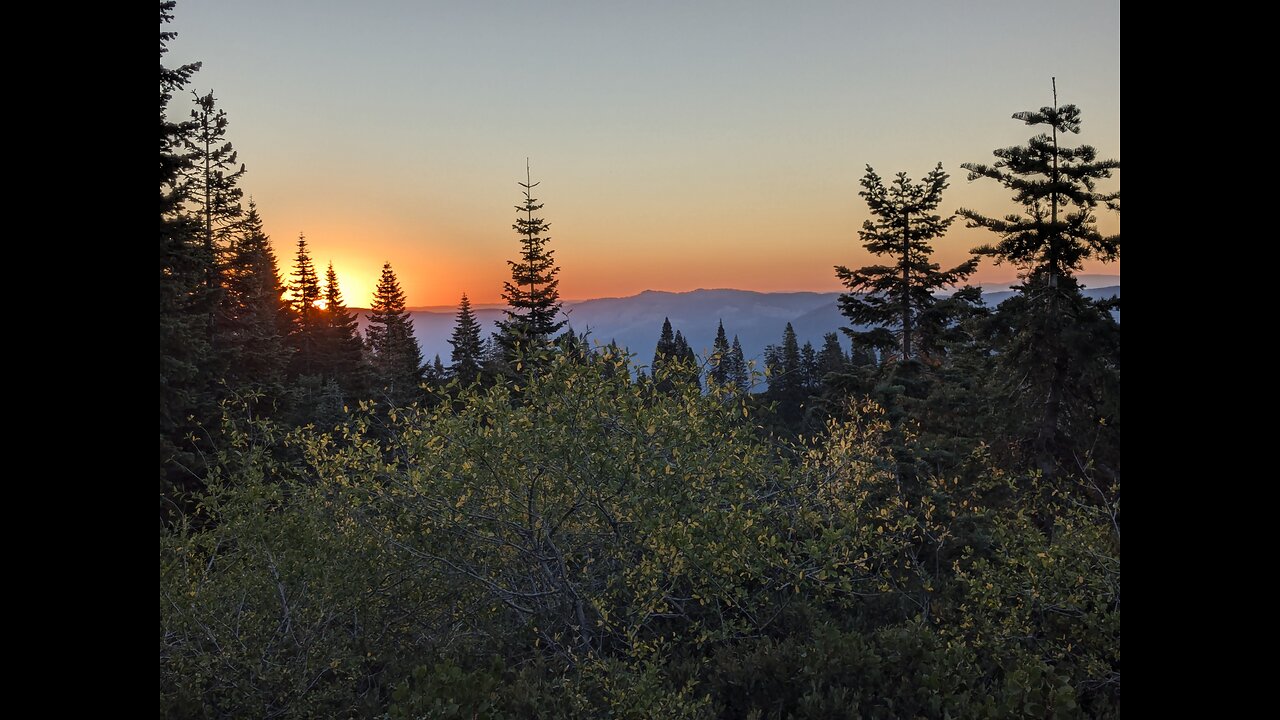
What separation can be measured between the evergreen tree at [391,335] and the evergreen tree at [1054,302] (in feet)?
143

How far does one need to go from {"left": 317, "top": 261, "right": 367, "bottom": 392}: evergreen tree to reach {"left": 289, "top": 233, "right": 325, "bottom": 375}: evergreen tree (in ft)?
1.19

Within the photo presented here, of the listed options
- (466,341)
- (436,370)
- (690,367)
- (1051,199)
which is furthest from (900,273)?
(436,370)

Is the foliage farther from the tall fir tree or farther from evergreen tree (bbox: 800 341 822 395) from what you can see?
evergreen tree (bbox: 800 341 822 395)

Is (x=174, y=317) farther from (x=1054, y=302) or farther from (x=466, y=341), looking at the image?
(x=466, y=341)

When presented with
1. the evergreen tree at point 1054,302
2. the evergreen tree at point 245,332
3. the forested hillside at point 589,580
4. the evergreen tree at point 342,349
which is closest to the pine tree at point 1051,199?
the evergreen tree at point 1054,302

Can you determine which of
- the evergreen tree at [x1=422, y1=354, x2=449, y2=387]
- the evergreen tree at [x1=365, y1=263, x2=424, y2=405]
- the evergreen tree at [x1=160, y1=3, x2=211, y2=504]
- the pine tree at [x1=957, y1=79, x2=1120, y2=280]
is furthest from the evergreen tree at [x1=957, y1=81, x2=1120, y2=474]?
the evergreen tree at [x1=365, y1=263, x2=424, y2=405]

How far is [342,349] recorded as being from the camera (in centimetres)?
5759

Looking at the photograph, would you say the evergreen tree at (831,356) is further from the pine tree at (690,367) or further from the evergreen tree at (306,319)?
the pine tree at (690,367)

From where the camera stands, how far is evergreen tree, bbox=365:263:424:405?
60.8 metres

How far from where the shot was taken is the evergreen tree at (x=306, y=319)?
178 ft

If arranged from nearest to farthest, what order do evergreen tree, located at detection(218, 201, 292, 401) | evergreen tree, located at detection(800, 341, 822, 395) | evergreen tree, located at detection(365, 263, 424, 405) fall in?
1. evergreen tree, located at detection(218, 201, 292, 401)
2. evergreen tree, located at detection(365, 263, 424, 405)
3. evergreen tree, located at detection(800, 341, 822, 395)
